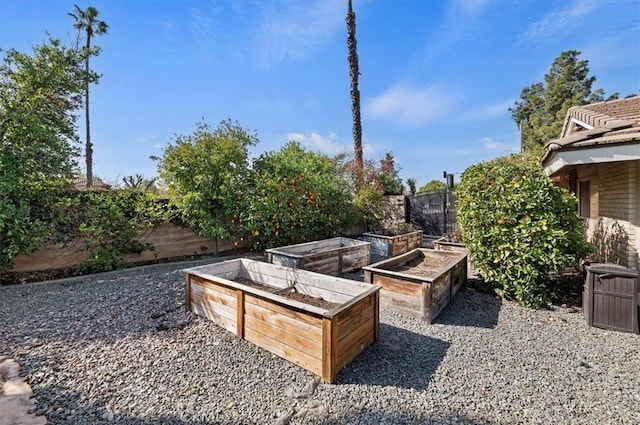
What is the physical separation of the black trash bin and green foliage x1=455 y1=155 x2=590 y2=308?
423 mm

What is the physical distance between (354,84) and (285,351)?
38.5 ft

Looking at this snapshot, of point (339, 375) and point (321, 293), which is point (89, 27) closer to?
point (321, 293)

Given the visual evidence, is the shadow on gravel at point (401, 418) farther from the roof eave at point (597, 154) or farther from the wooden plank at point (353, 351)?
the roof eave at point (597, 154)

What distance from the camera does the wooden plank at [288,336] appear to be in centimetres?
248

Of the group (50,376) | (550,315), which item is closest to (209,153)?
(50,376)

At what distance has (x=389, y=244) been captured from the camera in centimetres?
779

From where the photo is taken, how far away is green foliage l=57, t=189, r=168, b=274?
564cm

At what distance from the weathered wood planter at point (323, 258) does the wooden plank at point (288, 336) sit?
96.0 inches

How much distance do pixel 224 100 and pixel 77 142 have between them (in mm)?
4278

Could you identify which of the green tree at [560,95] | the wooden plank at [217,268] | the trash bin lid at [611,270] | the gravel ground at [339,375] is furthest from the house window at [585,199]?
the green tree at [560,95]

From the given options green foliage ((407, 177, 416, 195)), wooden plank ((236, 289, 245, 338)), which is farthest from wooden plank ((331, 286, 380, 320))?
green foliage ((407, 177, 416, 195))

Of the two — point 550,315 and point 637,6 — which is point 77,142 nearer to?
point 550,315

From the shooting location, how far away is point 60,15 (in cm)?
631

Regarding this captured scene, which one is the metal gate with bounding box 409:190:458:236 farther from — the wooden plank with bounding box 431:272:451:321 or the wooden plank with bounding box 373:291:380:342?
the wooden plank with bounding box 373:291:380:342
